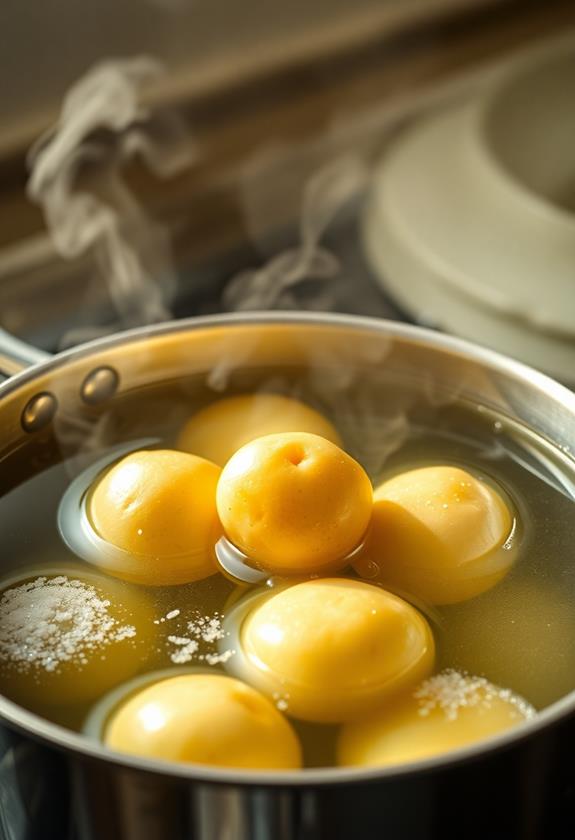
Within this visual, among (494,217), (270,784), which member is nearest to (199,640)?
(270,784)

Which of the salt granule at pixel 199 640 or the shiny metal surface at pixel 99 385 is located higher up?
the shiny metal surface at pixel 99 385

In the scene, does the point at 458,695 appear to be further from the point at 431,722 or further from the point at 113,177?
the point at 113,177

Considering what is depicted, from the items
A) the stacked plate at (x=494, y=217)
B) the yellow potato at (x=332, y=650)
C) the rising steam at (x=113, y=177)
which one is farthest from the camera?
the rising steam at (x=113, y=177)

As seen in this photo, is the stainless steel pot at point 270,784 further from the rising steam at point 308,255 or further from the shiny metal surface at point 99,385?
the rising steam at point 308,255

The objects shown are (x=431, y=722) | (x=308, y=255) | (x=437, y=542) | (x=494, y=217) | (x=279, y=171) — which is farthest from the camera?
(x=279, y=171)

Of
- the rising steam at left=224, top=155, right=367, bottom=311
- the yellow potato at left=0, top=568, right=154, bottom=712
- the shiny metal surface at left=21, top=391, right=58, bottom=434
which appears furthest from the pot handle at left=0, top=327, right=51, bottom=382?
the rising steam at left=224, top=155, right=367, bottom=311

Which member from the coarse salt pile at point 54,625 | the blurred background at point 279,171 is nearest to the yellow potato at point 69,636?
the coarse salt pile at point 54,625

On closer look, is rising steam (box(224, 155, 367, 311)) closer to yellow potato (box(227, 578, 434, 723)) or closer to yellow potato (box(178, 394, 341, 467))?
yellow potato (box(178, 394, 341, 467))

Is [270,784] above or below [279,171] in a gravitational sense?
above
